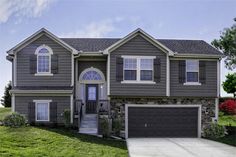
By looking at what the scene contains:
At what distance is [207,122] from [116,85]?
7.02 meters

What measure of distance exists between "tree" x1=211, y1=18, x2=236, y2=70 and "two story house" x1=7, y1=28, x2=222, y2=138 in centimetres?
1697

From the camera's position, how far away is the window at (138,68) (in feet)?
82.8

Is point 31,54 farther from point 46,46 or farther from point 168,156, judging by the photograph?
point 168,156

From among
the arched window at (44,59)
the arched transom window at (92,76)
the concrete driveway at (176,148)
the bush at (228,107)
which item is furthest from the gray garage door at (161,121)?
the bush at (228,107)

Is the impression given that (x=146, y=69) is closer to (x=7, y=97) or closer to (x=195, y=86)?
(x=195, y=86)

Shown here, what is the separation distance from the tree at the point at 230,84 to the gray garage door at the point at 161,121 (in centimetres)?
2035

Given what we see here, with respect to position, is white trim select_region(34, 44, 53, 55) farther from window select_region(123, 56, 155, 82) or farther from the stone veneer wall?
the stone veneer wall

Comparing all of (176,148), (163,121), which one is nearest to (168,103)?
(163,121)

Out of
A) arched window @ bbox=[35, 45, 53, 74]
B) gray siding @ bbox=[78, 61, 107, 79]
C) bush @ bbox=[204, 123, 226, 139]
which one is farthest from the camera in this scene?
gray siding @ bbox=[78, 61, 107, 79]

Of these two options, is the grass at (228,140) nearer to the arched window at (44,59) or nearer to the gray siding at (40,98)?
the gray siding at (40,98)

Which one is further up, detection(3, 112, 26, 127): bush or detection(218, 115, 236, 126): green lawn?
detection(3, 112, 26, 127): bush

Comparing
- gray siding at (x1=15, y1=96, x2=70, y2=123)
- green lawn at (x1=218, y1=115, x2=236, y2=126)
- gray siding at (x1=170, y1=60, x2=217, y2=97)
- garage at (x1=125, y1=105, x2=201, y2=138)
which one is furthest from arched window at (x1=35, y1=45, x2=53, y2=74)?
green lawn at (x1=218, y1=115, x2=236, y2=126)

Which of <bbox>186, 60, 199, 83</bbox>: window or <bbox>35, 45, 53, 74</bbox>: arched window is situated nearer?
<bbox>35, 45, 53, 74</bbox>: arched window

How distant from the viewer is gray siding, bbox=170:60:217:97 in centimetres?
2592
